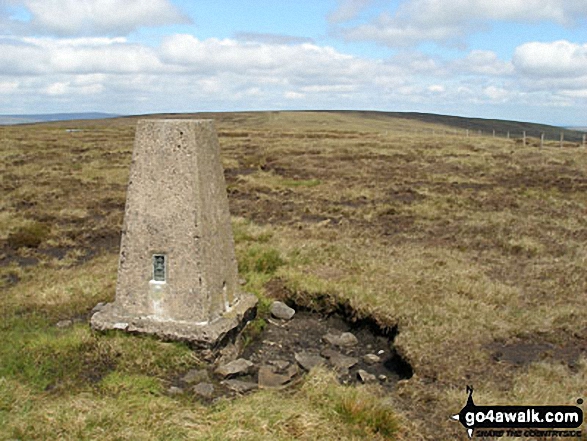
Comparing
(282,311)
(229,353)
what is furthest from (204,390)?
A: (282,311)

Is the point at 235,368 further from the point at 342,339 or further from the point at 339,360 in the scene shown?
the point at 342,339

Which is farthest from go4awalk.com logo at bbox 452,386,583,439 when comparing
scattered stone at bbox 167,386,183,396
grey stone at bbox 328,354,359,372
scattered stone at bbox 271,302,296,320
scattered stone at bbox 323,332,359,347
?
scattered stone at bbox 271,302,296,320

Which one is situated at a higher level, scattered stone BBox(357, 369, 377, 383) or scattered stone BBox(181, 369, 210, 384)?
scattered stone BBox(181, 369, 210, 384)

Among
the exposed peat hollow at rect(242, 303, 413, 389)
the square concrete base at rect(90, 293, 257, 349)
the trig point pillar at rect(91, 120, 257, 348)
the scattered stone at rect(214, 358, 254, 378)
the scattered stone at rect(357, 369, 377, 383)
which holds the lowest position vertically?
the exposed peat hollow at rect(242, 303, 413, 389)

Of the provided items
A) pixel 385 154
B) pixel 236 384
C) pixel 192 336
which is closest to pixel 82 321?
pixel 192 336

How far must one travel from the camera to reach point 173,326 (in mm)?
7324

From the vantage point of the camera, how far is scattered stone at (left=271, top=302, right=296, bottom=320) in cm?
913

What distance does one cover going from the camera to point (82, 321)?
8383 mm

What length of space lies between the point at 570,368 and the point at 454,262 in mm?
5034

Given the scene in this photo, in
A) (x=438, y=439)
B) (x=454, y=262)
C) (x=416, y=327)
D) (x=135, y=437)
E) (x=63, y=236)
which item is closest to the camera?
(x=135, y=437)

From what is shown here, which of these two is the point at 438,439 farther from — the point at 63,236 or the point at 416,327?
the point at 63,236

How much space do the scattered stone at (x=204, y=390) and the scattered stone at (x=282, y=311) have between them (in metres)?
2.79

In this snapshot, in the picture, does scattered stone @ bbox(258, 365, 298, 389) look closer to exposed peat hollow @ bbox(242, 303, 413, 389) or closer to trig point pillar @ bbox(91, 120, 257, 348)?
exposed peat hollow @ bbox(242, 303, 413, 389)

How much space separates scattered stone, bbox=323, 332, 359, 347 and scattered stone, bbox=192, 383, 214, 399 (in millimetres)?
2511
